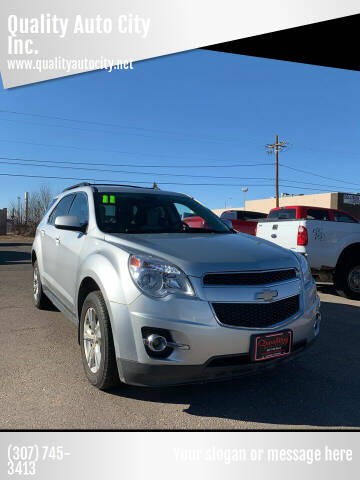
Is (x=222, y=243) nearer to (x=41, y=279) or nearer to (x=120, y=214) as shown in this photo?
(x=120, y=214)

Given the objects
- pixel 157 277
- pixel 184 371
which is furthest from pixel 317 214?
pixel 184 371

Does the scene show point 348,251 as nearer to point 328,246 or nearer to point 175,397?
point 328,246

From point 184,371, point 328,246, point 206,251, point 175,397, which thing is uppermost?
point 206,251

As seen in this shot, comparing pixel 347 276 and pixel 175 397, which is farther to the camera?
pixel 347 276

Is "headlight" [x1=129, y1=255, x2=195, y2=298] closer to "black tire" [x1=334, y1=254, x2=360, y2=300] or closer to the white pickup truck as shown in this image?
the white pickup truck

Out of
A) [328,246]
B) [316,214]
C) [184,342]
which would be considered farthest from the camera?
[316,214]

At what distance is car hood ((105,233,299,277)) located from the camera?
2.40 metres

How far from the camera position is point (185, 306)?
224cm

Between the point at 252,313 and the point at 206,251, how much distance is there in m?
0.58

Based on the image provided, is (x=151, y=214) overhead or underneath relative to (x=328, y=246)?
overhead

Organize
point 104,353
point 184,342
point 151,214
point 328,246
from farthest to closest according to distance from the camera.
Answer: point 328,246
point 151,214
point 104,353
point 184,342

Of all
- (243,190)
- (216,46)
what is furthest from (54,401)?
(243,190)

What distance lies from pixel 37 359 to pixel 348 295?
557 cm

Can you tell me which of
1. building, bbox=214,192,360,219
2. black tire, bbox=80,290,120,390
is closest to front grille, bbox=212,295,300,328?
black tire, bbox=80,290,120,390
